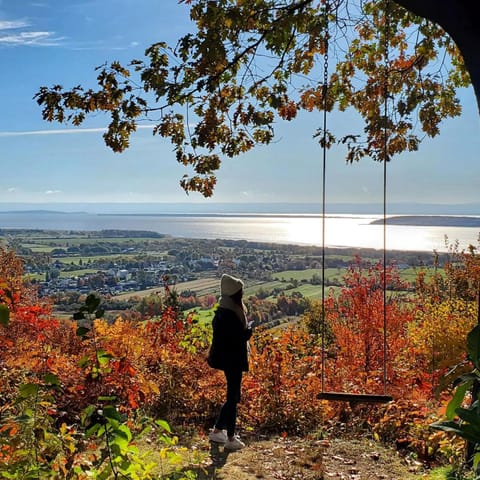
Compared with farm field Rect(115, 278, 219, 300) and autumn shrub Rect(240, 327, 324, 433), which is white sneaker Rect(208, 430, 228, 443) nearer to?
autumn shrub Rect(240, 327, 324, 433)

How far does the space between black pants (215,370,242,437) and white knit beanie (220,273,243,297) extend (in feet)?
2.39

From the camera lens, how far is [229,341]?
16.1ft

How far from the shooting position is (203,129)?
205 inches

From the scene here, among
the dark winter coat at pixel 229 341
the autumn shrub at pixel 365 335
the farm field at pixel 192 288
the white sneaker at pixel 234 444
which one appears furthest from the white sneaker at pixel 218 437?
the farm field at pixel 192 288

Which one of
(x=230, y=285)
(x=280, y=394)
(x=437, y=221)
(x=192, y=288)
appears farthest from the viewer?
(x=437, y=221)

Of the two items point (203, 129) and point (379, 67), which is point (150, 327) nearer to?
point (203, 129)

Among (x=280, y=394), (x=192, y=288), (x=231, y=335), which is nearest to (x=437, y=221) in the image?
(x=192, y=288)

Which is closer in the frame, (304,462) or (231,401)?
(304,462)

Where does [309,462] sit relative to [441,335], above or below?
below

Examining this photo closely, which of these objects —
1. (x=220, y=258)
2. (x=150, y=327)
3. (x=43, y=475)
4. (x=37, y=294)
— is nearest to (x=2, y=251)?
(x=37, y=294)

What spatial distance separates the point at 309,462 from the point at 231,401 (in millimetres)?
843

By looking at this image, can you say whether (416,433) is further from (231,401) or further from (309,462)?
(231,401)

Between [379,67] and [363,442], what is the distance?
385cm

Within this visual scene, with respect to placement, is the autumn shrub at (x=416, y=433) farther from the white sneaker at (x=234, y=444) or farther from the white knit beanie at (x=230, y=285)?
the white knit beanie at (x=230, y=285)
